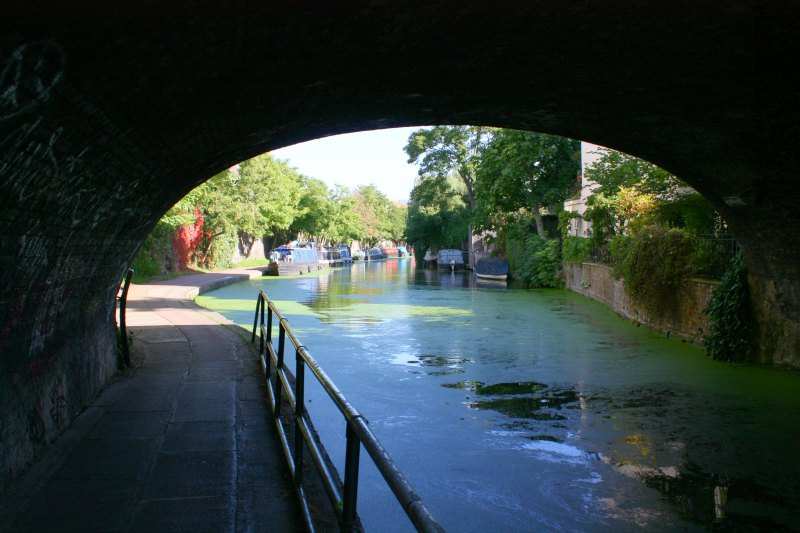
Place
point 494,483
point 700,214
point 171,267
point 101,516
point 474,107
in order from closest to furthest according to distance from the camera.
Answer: point 101,516 < point 494,483 < point 474,107 < point 700,214 < point 171,267

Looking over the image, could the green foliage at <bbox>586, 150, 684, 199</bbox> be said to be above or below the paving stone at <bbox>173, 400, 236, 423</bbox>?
above

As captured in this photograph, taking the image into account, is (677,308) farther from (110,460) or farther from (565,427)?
(110,460)

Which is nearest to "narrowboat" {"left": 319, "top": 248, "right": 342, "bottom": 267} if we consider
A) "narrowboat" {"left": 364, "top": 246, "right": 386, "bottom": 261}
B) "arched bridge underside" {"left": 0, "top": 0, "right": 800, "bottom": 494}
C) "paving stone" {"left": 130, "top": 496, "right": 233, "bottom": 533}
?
"narrowboat" {"left": 364, "top": 246, "right": 386, "bottom": 261}

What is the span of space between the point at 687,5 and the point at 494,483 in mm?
4329

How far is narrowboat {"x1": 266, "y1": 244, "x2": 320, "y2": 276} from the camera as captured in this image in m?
41.5

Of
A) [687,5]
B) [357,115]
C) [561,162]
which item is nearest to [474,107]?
[357,115]

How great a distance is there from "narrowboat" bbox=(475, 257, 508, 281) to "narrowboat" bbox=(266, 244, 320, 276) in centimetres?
1109

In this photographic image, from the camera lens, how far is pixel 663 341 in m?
15.4

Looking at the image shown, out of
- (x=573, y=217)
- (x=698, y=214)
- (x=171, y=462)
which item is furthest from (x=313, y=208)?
(x=171, y=462)

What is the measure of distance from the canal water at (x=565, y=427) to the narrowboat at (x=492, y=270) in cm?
2072

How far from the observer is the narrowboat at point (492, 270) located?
125ft

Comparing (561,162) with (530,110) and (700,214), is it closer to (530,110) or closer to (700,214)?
(700,214)

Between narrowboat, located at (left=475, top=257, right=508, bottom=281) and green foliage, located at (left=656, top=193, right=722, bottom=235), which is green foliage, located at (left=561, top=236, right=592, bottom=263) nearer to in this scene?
narrowboat, located at (left=475, top=257, right=508, bottom=281)

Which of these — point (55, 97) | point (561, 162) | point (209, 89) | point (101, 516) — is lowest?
point (101, 516)
